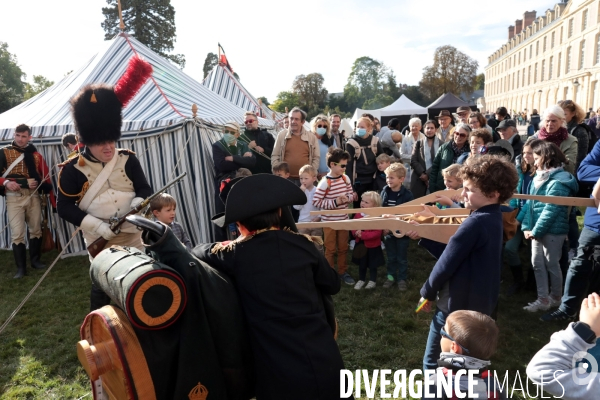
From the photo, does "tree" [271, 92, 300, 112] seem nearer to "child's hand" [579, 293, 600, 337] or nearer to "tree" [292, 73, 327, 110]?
"tree" [292, 73, 327, 110]

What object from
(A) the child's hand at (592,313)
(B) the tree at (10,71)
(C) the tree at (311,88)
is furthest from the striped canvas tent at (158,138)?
(B) the tree at (10,71)

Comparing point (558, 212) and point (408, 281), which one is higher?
point (558, 212)

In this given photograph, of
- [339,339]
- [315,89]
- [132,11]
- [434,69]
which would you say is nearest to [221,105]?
[339,339]

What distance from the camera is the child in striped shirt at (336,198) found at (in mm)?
4820

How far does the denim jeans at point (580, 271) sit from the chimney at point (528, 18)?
Result: 72.4 meters

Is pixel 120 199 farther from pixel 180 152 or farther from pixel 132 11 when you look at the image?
pixel 132 11

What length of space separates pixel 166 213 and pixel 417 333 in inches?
99.5

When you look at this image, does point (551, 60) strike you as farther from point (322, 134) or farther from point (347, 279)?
point (347, 279)

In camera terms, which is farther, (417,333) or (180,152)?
(180,152)

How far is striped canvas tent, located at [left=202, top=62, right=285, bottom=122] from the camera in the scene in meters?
12.1

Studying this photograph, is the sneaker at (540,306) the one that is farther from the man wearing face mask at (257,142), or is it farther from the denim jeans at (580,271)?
the man wearing face mask at (257,142)

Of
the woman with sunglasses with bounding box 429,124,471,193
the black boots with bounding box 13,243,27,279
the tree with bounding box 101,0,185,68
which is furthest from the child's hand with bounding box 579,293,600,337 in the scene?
the tree with bounding box 101,0,185,68

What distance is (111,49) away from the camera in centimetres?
724

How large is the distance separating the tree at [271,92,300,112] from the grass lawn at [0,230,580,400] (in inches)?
1598
